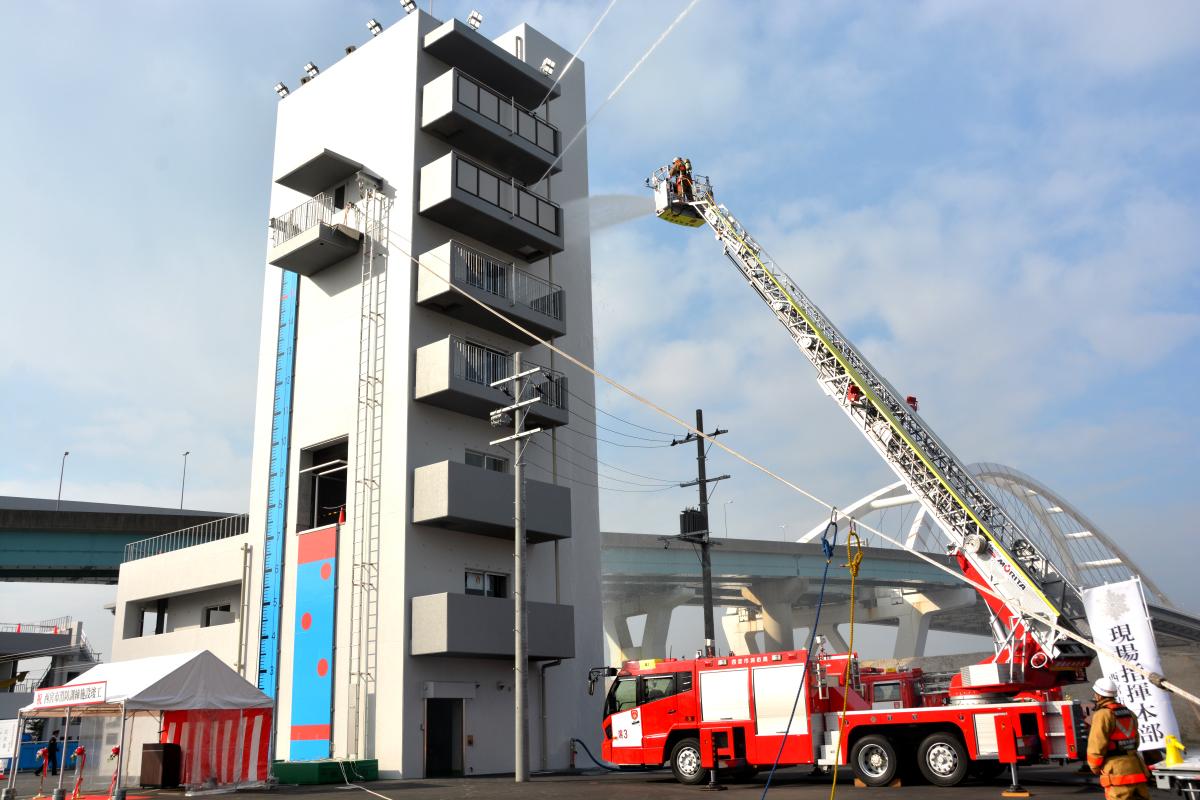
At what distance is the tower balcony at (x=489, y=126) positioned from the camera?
35.2 m

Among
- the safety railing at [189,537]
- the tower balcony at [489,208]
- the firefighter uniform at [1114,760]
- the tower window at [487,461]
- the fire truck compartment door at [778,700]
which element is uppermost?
the tower balcony at [489,208]

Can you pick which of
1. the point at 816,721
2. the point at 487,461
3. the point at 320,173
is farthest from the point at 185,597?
the point at 816,721

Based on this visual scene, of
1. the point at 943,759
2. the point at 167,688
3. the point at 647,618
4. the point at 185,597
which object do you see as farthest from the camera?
the point at 647,618

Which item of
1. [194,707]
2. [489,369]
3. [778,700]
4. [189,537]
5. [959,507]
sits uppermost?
[489,369]

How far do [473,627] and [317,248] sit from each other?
15265 mm

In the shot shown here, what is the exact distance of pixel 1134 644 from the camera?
20828 millimetres

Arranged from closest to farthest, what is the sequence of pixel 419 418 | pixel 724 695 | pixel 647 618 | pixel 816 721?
pixel 816 721 < pixel 724 695 < pixel 419 418 < pixel 647 618

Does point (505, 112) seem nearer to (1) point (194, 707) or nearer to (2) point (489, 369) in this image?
(2) point (489, 369)

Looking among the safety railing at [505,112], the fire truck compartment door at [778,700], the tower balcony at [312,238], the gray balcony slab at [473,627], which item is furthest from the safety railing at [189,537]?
the fire truck compartment door at [778,700]

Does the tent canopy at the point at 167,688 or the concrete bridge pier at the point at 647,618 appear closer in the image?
the tent canopy at the point at 167,688

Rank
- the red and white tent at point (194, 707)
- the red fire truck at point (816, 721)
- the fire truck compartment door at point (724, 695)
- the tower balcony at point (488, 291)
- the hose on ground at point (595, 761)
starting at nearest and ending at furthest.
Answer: the red fire truck at point (816, 721) < the red and white tent at point (194, 707) < the fire truck compartment door at point (724, 695) < the tower balcony at point (488, 291) < the hose on ground at point (595, 761)

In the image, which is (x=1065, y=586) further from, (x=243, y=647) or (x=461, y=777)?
(x=243, y=647)

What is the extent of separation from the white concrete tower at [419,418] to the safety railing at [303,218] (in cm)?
12

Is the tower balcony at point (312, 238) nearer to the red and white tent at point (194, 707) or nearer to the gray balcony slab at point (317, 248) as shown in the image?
the gray balcony slab at point (317, 248)
